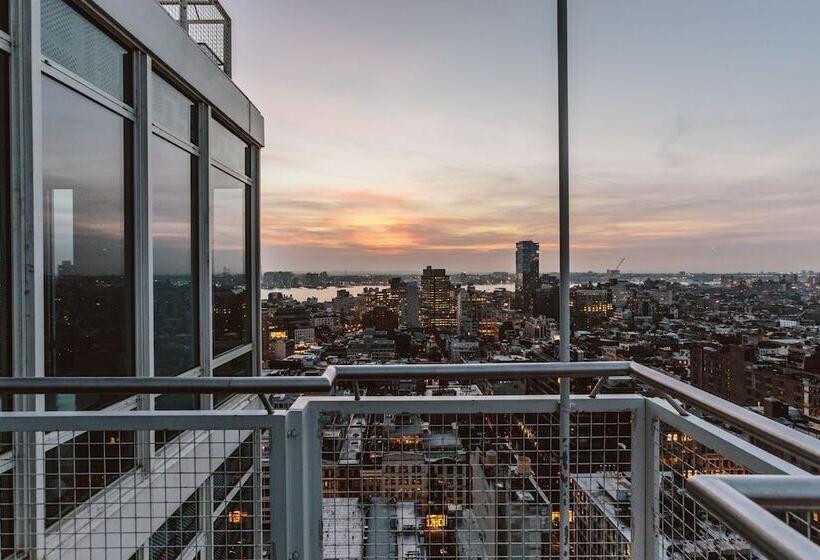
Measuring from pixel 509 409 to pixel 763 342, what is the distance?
7.65 feet

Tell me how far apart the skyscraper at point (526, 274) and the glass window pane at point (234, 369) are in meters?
3.01

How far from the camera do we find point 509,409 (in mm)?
1849

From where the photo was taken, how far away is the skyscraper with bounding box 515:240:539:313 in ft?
9.84

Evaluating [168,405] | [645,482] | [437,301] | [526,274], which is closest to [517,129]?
[437,301]

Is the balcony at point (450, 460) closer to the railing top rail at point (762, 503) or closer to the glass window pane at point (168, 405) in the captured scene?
the railing top rail at point (762, 503)

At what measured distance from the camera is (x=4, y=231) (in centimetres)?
222

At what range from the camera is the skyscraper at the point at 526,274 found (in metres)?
3.00

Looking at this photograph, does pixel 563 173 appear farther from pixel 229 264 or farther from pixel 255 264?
pixel 255 264

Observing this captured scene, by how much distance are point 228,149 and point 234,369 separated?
252 cm

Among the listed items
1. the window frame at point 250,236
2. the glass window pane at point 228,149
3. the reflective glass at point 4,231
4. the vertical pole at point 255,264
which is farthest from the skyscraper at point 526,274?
the vertical pole at point 255,264

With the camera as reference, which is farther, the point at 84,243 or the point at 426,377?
the point at 84,243

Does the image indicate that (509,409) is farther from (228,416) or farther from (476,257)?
(476,257)

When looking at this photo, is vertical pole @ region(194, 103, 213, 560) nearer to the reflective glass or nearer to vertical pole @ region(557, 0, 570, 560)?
the reflective glass

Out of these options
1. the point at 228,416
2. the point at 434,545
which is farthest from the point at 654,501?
the point at 228,416
